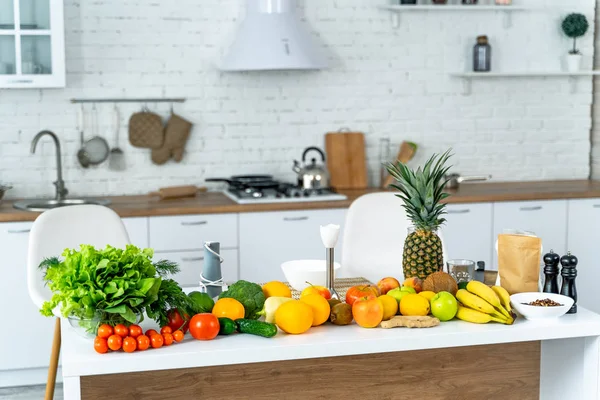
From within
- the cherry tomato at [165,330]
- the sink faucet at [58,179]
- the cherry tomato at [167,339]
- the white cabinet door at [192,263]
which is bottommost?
the white cabinet door at [192,263]

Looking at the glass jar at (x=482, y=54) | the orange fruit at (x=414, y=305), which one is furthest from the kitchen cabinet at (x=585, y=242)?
the orange fruit at (x=414, y=305)

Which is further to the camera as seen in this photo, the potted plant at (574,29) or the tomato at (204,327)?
the potted plant at (574,29)

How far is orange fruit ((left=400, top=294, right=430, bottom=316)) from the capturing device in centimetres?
268

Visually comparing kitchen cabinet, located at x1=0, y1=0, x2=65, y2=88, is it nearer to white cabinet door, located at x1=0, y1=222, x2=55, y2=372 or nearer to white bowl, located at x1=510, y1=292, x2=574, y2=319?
white cabinet door, located at x1=0, y1=222, x2=55, y2=372

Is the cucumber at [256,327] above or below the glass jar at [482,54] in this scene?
below

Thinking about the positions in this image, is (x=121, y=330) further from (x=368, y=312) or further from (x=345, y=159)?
(x=345, y=159)

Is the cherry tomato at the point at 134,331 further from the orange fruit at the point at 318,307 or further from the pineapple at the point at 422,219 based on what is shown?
the pineapple at the point at 422,219

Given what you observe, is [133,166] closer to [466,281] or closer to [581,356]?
[466,281]

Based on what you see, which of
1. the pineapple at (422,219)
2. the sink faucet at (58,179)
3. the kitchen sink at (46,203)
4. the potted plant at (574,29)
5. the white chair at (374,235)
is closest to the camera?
the pineapple at (422,219)

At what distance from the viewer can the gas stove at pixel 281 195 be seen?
4.97 m

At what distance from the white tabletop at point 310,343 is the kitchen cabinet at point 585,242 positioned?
8.85 ft

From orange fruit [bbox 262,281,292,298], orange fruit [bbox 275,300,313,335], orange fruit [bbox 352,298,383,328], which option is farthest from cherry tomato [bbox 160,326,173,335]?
orange fruit [bbox 352,298,383,328]

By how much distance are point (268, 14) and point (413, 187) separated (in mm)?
2436

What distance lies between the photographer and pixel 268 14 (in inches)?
202
